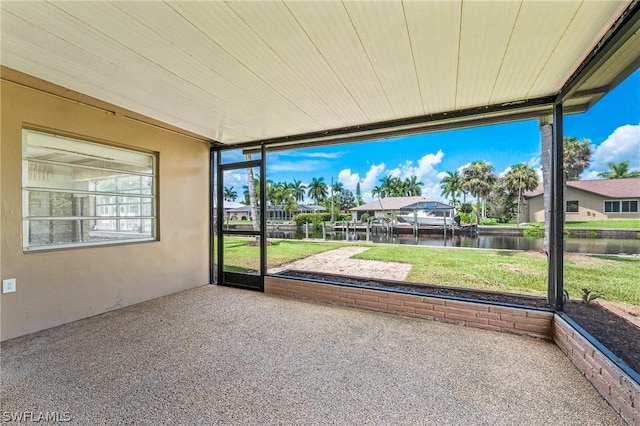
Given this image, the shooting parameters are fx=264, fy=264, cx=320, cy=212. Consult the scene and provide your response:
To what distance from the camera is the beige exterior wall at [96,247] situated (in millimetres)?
2504

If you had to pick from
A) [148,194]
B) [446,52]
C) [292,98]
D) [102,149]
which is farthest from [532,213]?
[102,149]

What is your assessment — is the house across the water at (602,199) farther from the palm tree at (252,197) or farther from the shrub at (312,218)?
the shrub at (312,218)

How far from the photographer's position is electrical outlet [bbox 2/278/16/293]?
2.45 m

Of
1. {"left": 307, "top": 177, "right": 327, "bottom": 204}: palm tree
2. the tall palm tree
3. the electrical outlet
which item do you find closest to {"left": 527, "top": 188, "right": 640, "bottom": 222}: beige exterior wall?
the electrical outlet

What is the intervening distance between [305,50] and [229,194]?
321 cm

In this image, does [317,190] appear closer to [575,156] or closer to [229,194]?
[229,194]

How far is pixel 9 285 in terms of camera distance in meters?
2.48

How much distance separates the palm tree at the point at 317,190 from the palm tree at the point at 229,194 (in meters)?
3.22

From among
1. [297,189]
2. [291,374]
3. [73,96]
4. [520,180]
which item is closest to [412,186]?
[520,180]

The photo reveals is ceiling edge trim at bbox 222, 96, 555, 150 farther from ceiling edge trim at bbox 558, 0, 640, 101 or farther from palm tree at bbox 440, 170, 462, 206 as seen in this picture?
palm tree at bbox 440, 170, 462, 206

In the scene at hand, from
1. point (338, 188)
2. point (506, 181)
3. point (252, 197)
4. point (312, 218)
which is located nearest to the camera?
point (252, 197)

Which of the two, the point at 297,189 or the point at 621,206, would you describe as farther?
the point at 297,189

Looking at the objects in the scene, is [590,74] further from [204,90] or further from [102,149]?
[102,149]

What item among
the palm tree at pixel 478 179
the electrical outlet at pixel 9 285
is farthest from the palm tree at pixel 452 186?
the electrical outlet at pixel 9 285
